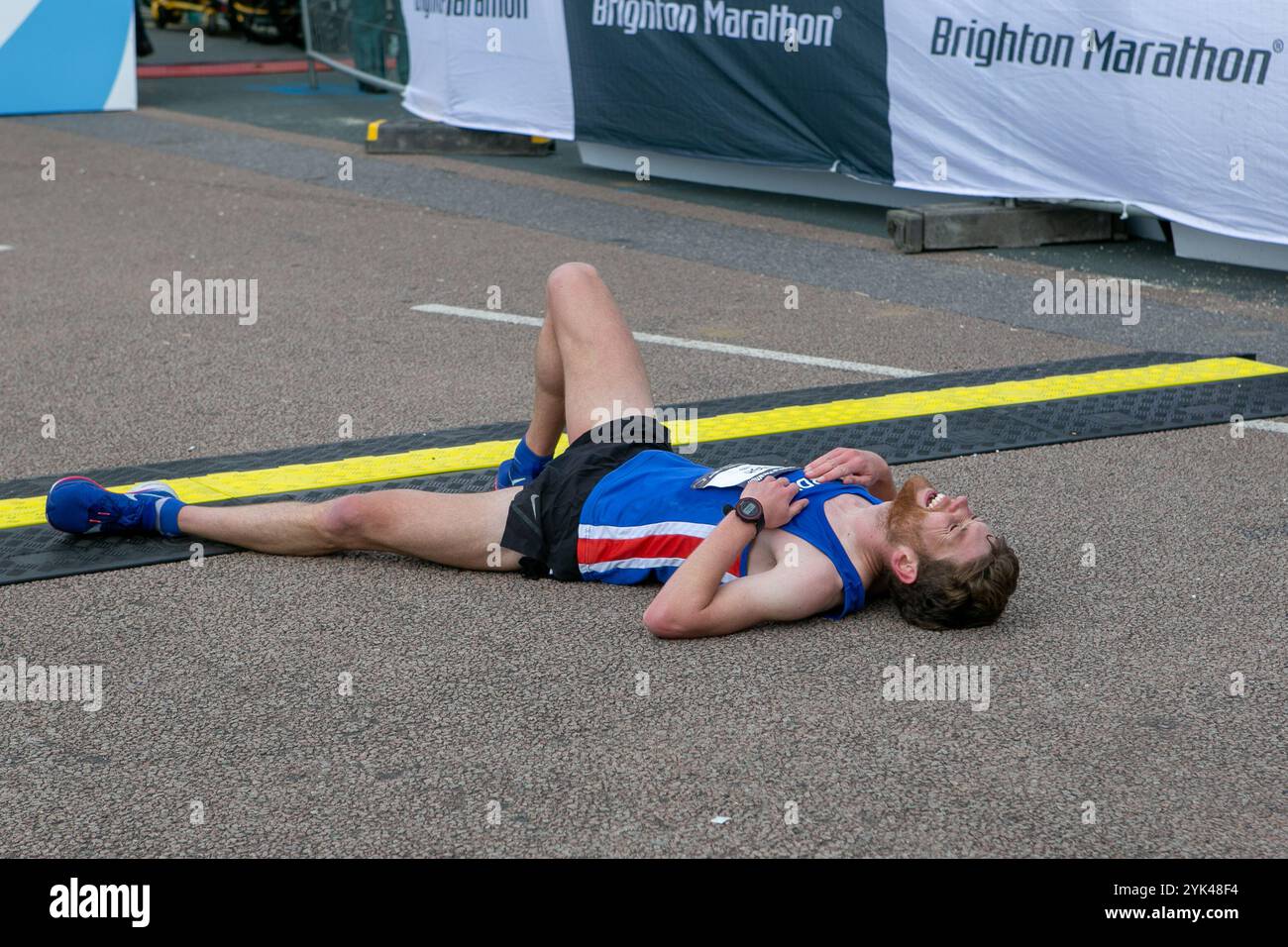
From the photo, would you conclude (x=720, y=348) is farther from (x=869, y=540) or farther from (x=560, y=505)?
(x=869, y=540)

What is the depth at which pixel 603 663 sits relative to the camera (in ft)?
12.5

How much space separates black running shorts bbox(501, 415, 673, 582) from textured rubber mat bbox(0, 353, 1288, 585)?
2.66 ft

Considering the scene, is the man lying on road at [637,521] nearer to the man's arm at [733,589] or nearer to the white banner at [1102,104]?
the man's arm at [733,589]

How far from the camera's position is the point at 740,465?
413 centimetres

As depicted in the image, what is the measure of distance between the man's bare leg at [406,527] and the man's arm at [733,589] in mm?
619

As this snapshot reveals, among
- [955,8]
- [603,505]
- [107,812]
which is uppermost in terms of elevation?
[955,8]

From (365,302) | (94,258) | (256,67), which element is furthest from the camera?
(256,67)

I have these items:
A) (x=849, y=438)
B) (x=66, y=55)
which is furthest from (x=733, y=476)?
(x=66, y=55)

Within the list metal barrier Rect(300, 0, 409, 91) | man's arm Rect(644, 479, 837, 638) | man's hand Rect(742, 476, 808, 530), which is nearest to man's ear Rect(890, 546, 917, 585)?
man's arm Rect(644, 479, 837, 638)

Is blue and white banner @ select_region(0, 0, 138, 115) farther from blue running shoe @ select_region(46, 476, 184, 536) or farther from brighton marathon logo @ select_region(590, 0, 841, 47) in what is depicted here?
blue running shoe @ select_region(46, 476, 184, 536)

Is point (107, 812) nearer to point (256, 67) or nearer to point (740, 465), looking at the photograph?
point (740, 465)
